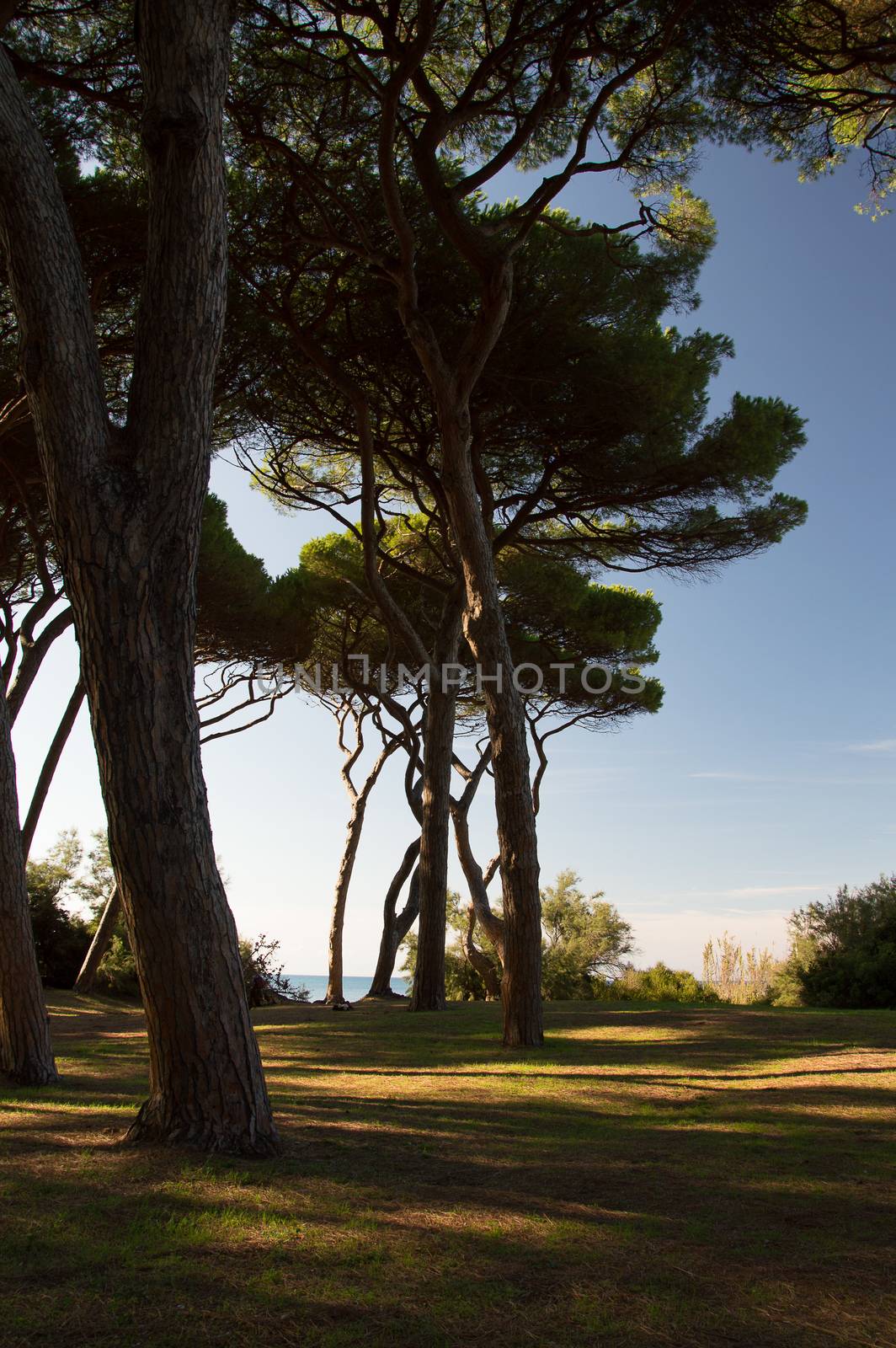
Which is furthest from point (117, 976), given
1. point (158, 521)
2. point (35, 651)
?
point (158, 521)

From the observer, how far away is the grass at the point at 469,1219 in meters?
2.17

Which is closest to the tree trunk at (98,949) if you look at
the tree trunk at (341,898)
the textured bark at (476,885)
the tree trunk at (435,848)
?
the tree trunk at (341,898)

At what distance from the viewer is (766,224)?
1038 centimetres

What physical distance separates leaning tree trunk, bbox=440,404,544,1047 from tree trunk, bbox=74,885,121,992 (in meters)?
7.70

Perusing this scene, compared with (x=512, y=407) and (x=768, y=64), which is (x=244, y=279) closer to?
(x=512, y=407)

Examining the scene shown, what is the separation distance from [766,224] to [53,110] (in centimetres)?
705

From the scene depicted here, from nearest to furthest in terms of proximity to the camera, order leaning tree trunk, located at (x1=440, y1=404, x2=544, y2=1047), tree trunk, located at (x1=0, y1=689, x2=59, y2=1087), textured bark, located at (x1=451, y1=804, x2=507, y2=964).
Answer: tree trunk, located at (x1=0, y1=689, x2=59, y2=1087), leaning tree trunk, located at (x1=440, y1=404, x2=544, y2=1047), textured bark, located at (x1=451, y1=804, x2=507, y2=964)

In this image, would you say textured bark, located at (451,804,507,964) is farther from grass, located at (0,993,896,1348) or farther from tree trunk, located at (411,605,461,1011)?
grass, located at (0,993,896,1348)

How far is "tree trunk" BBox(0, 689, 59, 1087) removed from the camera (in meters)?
5.08

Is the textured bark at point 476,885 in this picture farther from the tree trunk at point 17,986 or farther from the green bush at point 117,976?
the green bush at point 117,976

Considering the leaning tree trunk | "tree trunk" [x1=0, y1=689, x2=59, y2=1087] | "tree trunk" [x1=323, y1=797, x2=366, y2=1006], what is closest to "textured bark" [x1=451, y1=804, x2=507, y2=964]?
the leaning tree trunk

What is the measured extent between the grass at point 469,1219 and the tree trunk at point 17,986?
0.31 m

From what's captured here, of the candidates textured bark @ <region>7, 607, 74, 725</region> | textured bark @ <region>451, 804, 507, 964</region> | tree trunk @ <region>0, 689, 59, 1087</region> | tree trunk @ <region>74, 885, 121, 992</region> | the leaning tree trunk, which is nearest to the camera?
tree trunk @ <region>0, 689, 59, 1087</region>

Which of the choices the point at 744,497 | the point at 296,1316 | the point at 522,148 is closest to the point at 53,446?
the point at 296,1316
